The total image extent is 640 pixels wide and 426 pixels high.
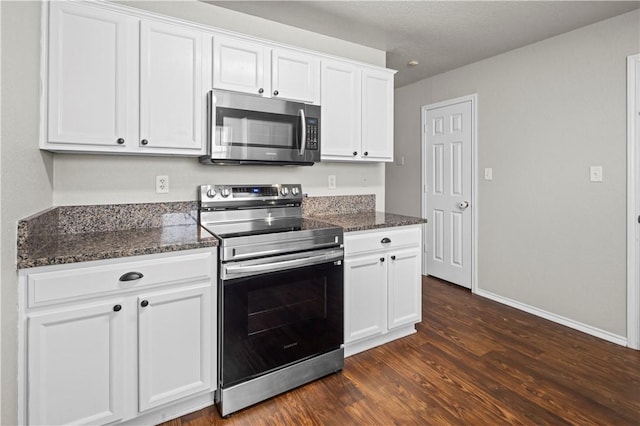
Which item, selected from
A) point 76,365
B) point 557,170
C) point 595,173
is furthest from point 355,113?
point 76,365

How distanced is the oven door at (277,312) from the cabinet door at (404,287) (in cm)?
52

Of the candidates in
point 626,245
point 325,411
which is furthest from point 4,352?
point 626,245

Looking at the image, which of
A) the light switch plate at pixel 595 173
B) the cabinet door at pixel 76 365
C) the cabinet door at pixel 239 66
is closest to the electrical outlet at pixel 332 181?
the cabinet door at pixel 239 66

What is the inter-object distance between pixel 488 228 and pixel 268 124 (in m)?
2.63

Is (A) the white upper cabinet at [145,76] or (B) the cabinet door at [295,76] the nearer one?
(A) the white upper cabinet at [145,76]

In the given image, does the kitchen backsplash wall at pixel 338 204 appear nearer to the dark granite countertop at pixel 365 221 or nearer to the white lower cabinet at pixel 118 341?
the dark granite countertop at pixel 365 221

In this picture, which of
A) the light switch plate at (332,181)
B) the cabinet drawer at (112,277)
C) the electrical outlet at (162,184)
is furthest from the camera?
the light switch plate at (332,181)

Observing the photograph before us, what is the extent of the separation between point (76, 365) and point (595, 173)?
3.66 m

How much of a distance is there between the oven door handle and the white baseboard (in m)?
2.22

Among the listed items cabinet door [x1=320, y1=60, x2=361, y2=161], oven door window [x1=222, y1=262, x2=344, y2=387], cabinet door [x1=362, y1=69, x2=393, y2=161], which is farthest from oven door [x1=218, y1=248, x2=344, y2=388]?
cabinet door [x1=362, y1=69, x2=393, y2=161]

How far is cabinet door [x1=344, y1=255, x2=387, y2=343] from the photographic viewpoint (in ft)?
7.68

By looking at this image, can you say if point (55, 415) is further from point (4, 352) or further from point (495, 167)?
point (495, 167)

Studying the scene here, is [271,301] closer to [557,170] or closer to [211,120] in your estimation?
[211,120]

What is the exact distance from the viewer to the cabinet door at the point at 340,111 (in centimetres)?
263
